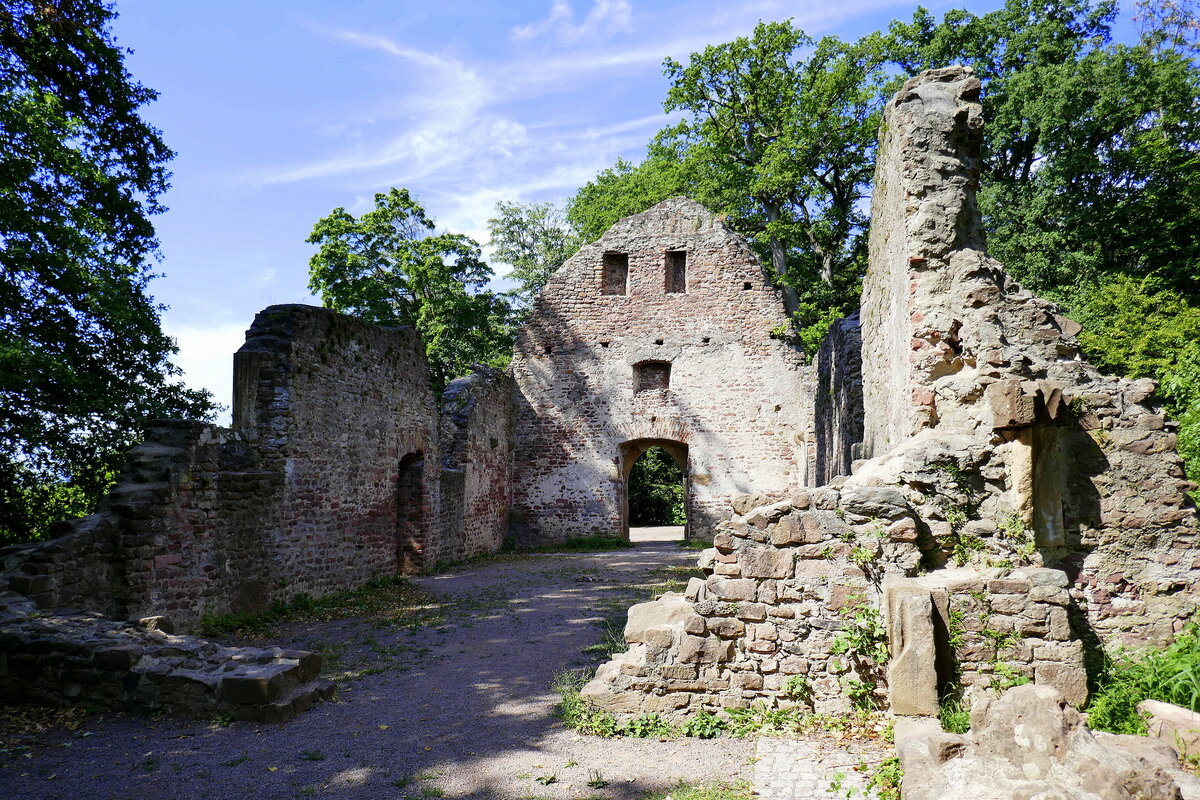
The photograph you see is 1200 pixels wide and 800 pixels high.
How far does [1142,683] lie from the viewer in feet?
15.1

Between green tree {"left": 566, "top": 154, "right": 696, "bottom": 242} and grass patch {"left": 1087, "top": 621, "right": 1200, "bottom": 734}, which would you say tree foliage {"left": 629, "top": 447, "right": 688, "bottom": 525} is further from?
grass patch {"left": 1087, "top": 621, "right": 1200, "bottom": 734}

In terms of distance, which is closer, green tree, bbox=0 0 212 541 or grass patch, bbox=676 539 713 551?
green tree, bbox=0 0 212 541

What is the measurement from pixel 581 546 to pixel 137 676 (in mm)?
11638

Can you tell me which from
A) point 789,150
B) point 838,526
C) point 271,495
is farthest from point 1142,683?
point 789,150

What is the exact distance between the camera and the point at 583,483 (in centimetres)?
1703

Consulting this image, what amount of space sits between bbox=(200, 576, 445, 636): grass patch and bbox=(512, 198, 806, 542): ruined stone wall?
6822 mm

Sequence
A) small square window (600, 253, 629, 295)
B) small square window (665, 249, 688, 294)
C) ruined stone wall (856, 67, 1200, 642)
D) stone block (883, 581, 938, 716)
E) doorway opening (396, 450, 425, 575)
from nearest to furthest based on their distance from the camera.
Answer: stone block (883, 581, 938, 716)
ruined stone wall (856, 67, 1200, 642)
doorway opening (396, 450, 425, 575)
small square window (665, 249, 688, 294)
small square window (600, 253, 629, 295)

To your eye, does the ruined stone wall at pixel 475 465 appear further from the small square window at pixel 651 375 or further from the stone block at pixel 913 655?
the stone block at pixel 913 655

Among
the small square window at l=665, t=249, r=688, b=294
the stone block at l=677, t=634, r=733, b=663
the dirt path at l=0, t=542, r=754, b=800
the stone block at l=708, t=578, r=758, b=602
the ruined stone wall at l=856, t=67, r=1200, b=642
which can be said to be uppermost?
the small square window at l=665, t=249, r=688, b=294

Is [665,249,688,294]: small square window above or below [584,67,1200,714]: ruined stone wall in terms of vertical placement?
above

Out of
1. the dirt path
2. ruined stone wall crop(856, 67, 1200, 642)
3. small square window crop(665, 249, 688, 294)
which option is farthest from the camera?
small square window crop(665, 249, 688, 294)

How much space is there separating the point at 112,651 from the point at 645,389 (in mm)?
13017

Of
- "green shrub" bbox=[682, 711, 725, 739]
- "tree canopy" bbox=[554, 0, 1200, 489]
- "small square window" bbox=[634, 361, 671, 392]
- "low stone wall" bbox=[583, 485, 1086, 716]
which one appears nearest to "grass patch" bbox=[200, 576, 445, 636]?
"low stone wall" bbox=[583, 485, 1086, 716]

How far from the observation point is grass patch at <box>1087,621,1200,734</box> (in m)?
4.18
